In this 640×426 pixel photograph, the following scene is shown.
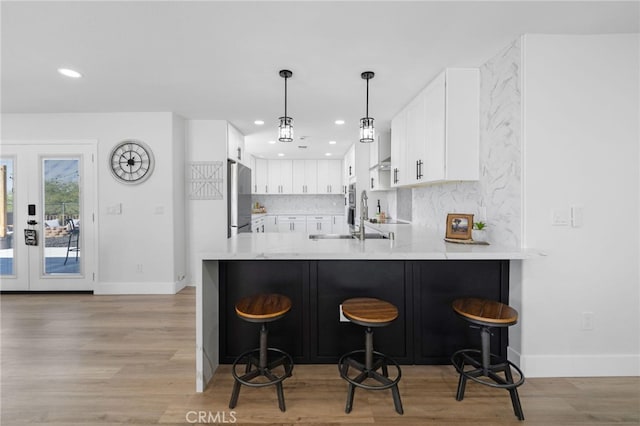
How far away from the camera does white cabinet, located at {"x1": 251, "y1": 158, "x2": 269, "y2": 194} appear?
780cm

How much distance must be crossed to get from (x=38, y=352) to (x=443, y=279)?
128 inches

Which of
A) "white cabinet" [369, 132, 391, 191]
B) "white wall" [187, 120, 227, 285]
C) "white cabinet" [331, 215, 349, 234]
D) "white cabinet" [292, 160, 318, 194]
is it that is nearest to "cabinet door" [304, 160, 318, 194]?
"white cabinet" [292, 160, 318, 194]

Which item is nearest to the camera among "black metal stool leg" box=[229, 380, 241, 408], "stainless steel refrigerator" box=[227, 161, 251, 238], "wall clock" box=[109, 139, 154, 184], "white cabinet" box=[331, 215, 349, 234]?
"black metal stool leg" box=[229, 380, 241, 408]

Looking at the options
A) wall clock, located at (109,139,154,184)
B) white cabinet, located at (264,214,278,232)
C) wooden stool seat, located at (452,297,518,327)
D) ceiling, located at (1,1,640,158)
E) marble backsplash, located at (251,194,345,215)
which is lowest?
wooden stool seat, located at (452,297,518,327)

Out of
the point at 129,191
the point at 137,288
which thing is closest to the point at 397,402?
the point at 137,288

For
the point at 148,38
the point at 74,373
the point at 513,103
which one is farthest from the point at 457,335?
the point at 148,38

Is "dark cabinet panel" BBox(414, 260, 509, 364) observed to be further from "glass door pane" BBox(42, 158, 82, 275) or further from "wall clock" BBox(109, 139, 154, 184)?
"glass door pane" BBox(42, 158, 82, 275)

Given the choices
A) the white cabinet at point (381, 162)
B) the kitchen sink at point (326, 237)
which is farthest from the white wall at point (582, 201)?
the white cabinet at point (381, 162)

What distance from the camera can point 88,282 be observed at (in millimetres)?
4203

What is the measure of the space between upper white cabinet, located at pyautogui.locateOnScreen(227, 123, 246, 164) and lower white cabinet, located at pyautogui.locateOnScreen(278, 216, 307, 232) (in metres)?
2.98

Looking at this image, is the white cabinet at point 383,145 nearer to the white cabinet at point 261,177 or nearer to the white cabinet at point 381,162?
the white cabinet at point 381,162

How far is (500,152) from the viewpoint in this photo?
240 centimetres

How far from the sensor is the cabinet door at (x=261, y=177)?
25.6 ft

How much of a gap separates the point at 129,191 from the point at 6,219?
5.65 feet
